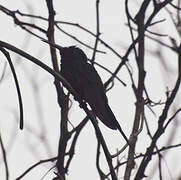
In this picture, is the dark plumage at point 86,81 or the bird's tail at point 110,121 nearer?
the bird's tail at point 110,121

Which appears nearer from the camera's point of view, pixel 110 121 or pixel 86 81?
pixel 110 121

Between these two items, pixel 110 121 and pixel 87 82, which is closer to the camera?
pixel 110 121

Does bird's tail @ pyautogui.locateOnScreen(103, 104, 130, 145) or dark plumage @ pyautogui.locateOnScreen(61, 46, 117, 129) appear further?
dark plumage @ pyautogui.locateOnScreen(61, 46, 117, 129)

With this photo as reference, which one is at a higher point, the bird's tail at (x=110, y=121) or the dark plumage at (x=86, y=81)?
the dark plumage at (x=86, y=81)

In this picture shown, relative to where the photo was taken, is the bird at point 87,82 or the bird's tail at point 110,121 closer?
the bird's tail at point 110,121

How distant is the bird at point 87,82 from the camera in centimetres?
286

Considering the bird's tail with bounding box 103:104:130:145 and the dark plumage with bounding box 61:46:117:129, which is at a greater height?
the dark plumage with bounding box 61:46:117:129

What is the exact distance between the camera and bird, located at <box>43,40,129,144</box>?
9.37ft

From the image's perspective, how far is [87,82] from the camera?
10.5 feet

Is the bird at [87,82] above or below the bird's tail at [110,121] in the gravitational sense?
above

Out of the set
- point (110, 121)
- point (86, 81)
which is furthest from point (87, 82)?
point (110, 121)

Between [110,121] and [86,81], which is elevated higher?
[86,81]

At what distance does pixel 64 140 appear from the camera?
277cm

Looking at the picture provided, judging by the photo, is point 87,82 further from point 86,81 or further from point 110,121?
point 110,121
